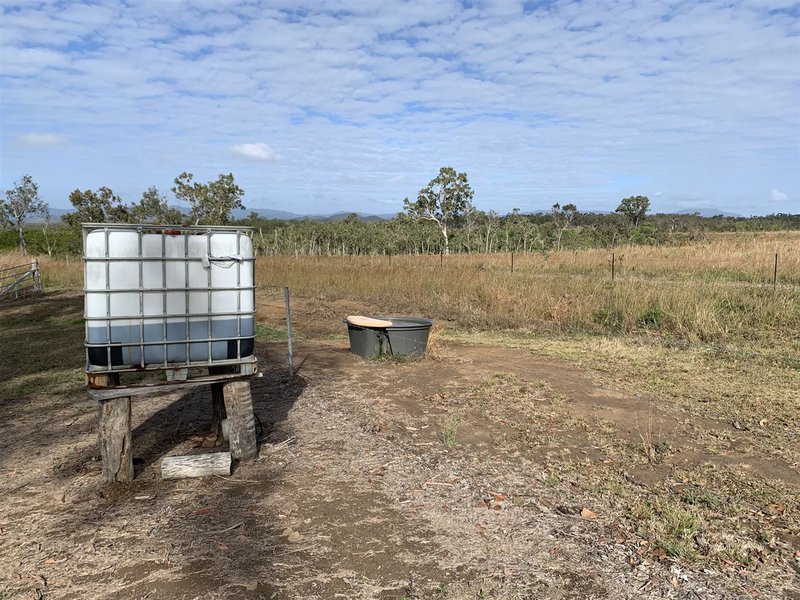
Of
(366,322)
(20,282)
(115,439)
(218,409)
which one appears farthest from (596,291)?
(20,282)

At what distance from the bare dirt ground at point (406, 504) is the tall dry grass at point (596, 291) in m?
4.56

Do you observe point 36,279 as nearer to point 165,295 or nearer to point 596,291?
point 596,291

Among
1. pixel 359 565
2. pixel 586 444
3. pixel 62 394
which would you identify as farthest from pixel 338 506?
pixel 62 394

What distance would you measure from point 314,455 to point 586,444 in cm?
212

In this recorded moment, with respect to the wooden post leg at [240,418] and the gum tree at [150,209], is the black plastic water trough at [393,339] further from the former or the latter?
the gum tree at [150,209]

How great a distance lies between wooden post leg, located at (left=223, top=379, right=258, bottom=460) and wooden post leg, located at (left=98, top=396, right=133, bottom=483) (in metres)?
0.64

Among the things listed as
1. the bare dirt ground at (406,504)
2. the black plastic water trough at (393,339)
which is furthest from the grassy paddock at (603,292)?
the bare dirt ground at (406,504)

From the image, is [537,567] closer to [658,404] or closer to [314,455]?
[314,455]

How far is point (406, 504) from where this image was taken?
347 cm

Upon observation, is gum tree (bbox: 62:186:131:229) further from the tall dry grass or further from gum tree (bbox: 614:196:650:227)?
gum tree (bbox: 614:196:650:227)

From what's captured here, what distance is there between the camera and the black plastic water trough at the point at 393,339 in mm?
7465

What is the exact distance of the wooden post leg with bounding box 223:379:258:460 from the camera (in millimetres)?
3975

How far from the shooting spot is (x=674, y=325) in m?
9.45

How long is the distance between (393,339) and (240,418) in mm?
3639
